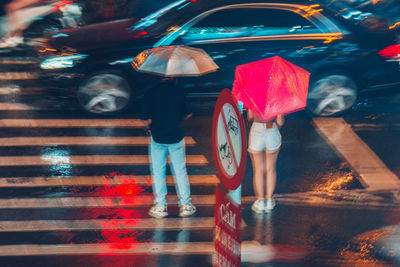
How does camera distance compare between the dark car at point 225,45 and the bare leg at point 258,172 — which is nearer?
the bare leg at point 258,172

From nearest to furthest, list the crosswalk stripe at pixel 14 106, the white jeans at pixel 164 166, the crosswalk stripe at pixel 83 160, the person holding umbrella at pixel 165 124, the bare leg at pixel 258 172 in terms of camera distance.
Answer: the person holding umbrella at pixel 165 124 → the white jeans at pixel 164 166 → the bare leg at pixel 258 172 → the crosswalk stripe at pixel 83 160 → the crosswalk stripe at pixel 14 106

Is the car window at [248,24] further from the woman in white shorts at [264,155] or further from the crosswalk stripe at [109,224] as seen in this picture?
the crosswalk stripe at [109,224]

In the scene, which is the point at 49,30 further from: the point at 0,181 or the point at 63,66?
the point at 0,181

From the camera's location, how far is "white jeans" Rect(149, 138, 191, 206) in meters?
5.81

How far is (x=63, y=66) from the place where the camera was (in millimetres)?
8188

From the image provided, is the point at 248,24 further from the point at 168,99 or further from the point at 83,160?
the point at 83,160

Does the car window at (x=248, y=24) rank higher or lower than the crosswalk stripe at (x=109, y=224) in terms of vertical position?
higher

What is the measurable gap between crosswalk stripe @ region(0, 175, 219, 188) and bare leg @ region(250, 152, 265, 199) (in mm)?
886

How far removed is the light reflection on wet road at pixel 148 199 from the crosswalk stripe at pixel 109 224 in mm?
12

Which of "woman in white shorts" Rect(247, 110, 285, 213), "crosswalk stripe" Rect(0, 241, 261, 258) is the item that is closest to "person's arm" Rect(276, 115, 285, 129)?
"woman in white shorts" Rect(247, 110, 285, 213)

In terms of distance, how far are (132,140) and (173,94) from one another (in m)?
2.61

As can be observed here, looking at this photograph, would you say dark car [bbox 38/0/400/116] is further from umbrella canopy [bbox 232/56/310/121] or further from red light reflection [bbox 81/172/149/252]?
umbrella canopy [bbox 232/56/310/121]

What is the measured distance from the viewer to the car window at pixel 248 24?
27.0ft

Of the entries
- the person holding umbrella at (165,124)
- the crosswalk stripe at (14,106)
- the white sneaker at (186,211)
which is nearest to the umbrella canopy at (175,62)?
the person holding umbrella at (165,124)
